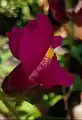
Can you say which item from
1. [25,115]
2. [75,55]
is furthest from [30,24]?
[75,55]

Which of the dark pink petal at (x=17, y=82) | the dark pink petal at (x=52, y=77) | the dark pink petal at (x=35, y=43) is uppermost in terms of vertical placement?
the dark pink petal at (x=35, y=43)

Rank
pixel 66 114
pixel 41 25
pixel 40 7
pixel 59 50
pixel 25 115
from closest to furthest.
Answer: pixel 41 25 → pixel 25 115 → pixel 66 114 → pixel 59 50 → pixel 40 7

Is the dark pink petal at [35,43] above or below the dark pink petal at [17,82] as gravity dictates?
above

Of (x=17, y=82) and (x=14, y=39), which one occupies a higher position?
(x=14, y=39)

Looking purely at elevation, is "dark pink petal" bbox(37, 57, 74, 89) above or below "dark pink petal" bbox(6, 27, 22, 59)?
below

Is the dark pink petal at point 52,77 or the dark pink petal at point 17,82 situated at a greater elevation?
the dark pink petal at point 52,77

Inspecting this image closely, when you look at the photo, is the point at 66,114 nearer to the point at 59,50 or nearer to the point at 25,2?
the point at 59,50

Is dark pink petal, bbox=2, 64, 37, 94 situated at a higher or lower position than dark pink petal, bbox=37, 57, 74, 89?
lower

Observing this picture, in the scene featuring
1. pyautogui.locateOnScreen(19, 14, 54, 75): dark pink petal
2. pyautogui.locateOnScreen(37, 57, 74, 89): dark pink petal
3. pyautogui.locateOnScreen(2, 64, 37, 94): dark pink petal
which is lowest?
pyautogui.locateOnScreen(2, 64, 37, 94): dark pink petal
